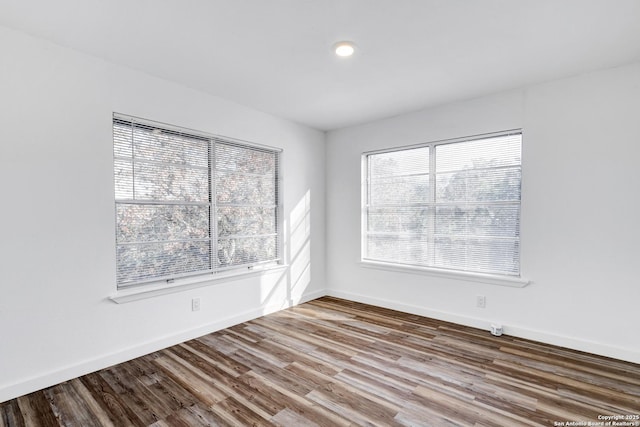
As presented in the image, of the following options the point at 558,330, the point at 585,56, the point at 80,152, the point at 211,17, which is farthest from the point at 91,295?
the point at 585,56

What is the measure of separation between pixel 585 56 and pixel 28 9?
4002mm

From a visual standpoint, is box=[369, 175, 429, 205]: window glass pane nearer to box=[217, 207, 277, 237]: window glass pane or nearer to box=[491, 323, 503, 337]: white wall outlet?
box=[217, 207, 277, 237]: window glass pane

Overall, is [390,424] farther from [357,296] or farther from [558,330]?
[357,296]

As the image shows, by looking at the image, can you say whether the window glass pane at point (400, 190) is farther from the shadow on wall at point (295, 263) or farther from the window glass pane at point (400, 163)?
the shadow on wall at point (295, 263)

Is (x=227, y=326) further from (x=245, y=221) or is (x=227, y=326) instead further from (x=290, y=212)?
(x=290, y=212)

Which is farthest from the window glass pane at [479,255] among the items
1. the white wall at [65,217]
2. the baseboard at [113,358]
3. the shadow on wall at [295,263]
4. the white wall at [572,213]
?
the white wall at [65,217]

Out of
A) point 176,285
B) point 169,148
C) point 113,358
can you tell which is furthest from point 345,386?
point 169,148

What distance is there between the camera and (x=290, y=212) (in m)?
4.24

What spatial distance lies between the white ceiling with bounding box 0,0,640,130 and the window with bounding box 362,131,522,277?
0.74m

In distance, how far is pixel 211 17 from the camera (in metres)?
2.03

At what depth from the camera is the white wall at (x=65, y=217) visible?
2178 millimetres

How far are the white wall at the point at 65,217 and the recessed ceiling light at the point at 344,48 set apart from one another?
1.60m

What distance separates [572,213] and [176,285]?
3.79m

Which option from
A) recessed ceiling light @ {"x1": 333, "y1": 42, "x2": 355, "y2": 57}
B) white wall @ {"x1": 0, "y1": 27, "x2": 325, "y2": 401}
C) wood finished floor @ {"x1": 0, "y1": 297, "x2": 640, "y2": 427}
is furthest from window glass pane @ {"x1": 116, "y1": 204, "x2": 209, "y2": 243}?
recessed ceiling light @ {"x1": 333, "y1": 42, "x2": 355, "y2": 57}
